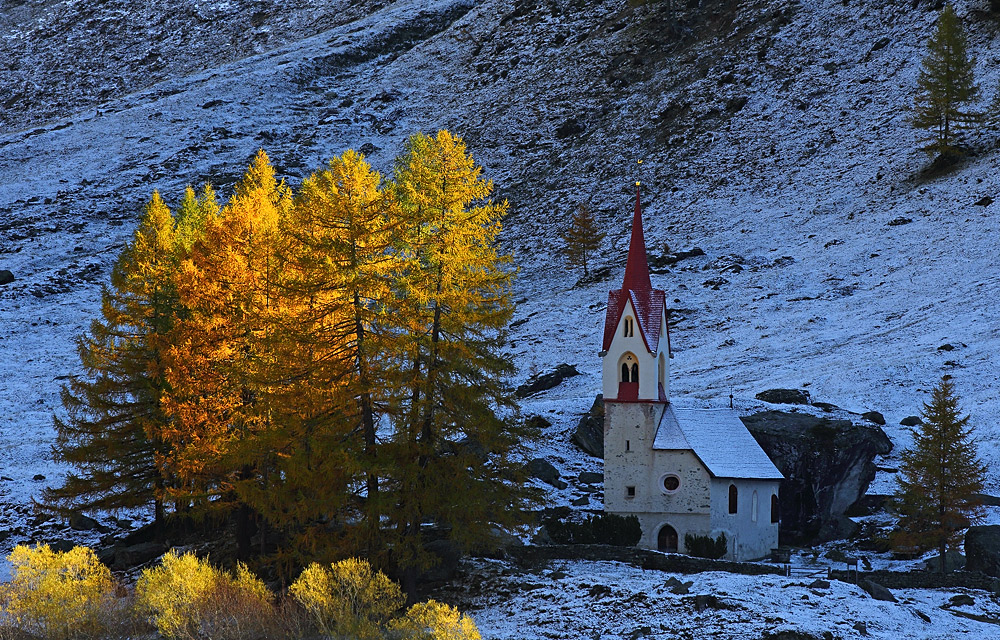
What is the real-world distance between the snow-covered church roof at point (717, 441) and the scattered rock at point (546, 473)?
188 inches

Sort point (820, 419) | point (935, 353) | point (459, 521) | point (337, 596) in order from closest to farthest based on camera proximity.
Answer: point (337, 596)
point (459, 521)
point (820, 419)
point (935, 353)

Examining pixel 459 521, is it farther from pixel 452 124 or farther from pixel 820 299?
pixel 452 124

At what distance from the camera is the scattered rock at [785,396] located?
4544 cm

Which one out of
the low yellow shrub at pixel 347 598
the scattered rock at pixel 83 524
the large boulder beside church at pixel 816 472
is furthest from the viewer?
→ the large boulder beside church at pixel 816 472

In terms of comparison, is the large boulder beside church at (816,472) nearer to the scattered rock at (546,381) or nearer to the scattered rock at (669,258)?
the scattered rock at (546,381)

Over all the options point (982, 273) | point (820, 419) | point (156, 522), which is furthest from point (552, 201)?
point (156, 522)

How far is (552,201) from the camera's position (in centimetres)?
8275

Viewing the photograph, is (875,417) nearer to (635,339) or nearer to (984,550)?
(635,339)

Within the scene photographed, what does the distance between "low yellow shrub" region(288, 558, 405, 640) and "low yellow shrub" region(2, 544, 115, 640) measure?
4173 mm

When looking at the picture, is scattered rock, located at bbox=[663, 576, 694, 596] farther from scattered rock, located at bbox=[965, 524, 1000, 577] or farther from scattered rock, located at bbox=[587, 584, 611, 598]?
scattered rock, located at bbox=[965, 524, 1000, 577]

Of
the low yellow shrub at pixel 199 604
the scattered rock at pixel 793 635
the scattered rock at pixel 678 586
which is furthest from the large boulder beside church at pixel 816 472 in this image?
the low yellow shrub at pixel 199 604

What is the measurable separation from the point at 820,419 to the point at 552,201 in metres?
46.4

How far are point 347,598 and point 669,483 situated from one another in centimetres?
1943

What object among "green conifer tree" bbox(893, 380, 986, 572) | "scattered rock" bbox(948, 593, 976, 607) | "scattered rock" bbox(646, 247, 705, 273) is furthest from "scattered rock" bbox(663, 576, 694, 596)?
"scattered rock" bbox(646, 247, 705, 273)
